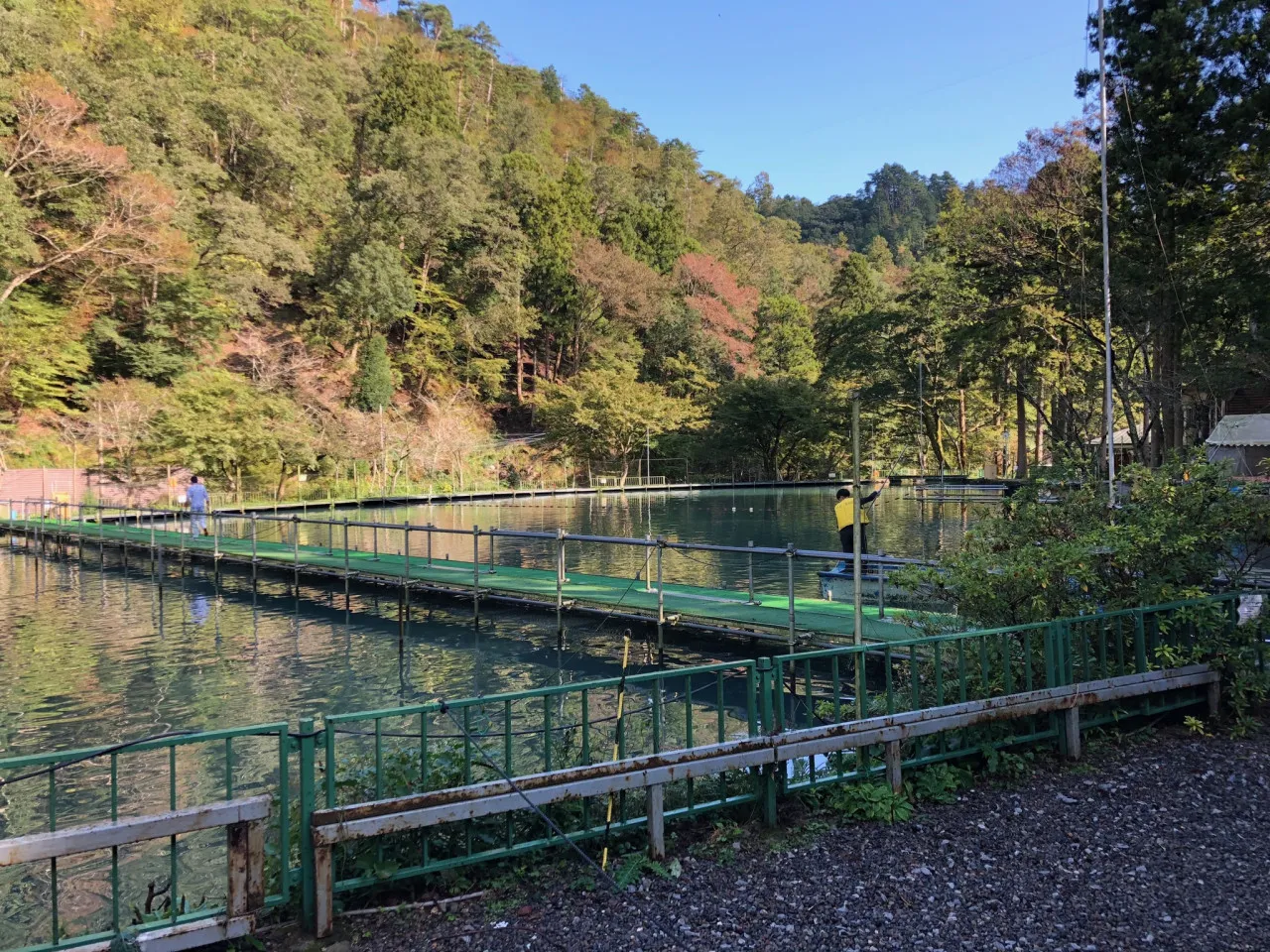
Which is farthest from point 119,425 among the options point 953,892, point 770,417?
point 953,892

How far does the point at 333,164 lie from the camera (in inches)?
2030

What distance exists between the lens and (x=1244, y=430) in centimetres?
2319

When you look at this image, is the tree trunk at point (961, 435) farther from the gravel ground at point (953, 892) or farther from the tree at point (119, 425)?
the gravel ground at point (953, 892)

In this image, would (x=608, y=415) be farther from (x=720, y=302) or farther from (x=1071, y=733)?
(x=1071, y=733)

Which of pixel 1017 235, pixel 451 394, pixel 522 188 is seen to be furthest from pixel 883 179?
pixel 1017 235

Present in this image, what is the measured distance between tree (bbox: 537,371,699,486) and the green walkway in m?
29.6

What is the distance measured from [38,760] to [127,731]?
539cm

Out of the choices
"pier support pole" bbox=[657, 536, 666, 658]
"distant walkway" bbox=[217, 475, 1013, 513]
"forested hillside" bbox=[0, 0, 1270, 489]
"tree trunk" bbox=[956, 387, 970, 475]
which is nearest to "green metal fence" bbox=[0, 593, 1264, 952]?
"pier support pole" bbox=[657, 536, 666, 658]

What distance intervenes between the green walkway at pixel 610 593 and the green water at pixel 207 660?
39cm

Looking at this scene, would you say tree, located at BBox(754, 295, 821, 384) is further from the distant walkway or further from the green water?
the green water

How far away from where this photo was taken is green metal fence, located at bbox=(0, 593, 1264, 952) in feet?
11.7

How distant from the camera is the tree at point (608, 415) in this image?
4691 cm

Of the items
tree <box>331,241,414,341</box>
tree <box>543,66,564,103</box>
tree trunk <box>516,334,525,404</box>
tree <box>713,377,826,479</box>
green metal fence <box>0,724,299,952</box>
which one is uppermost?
tree <box>543,66,564,103</box>

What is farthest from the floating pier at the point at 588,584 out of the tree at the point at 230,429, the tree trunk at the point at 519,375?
the tree trunk at the point at 519,375
